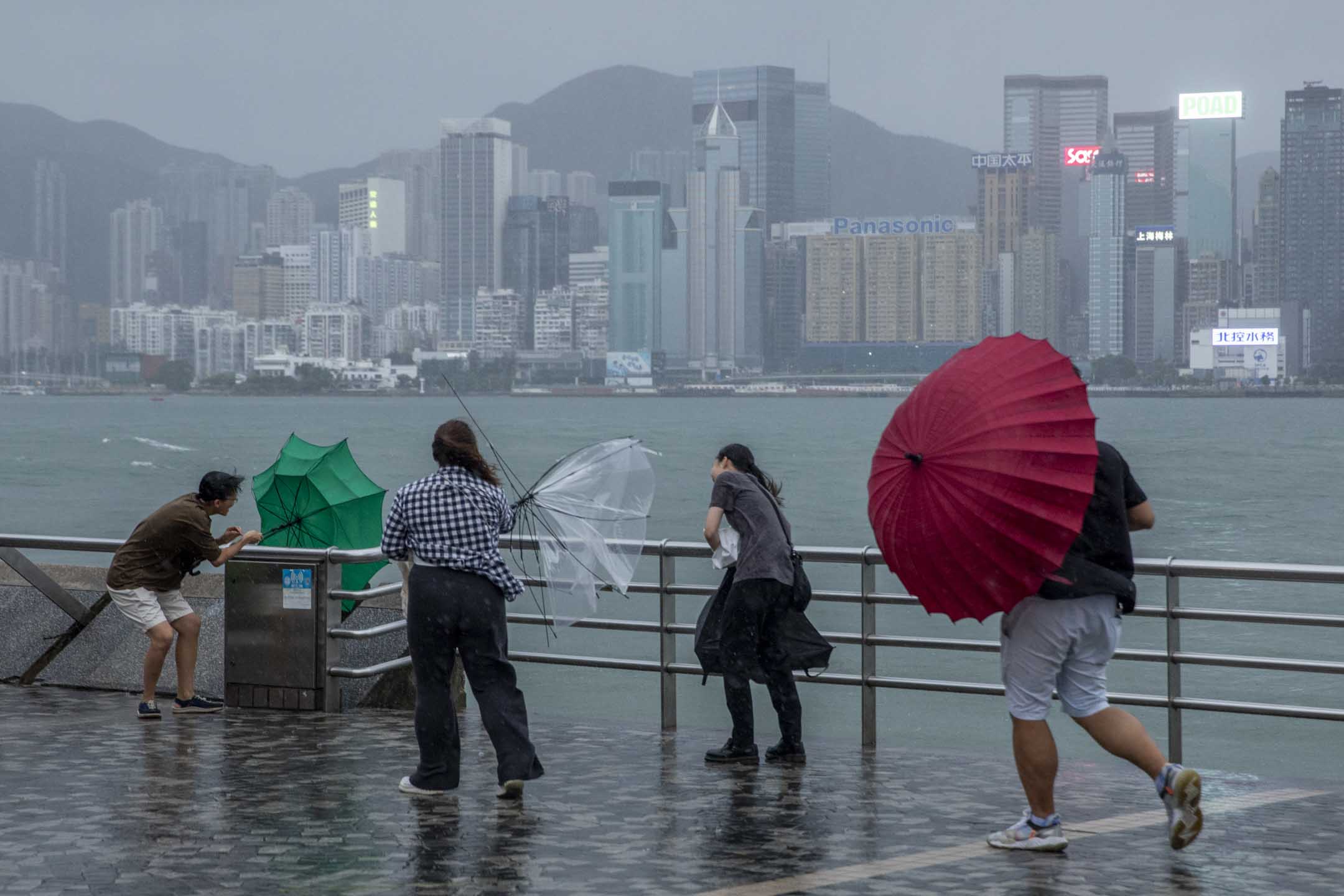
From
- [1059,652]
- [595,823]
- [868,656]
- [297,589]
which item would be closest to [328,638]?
[297,589]

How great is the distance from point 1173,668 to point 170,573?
5180mm

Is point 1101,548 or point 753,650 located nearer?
point 1101,548

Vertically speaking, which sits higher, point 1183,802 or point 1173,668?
point 1173,668

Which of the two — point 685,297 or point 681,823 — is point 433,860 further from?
point 685,297

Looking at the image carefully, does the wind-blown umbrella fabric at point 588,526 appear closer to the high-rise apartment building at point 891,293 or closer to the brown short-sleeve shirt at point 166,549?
the brown short-sleeve shirt at point 166,549

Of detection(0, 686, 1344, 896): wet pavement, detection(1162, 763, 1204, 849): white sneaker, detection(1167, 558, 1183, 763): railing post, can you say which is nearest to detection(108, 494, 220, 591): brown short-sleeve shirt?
detection(0, 686, 1344, 896): wet pavement

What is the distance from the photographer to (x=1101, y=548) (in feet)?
18.3

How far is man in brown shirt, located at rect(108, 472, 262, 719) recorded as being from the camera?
343 inches

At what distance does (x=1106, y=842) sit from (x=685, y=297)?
18734cm

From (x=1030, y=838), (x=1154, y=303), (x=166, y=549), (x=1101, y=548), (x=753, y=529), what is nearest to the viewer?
(x=1101, y=548)

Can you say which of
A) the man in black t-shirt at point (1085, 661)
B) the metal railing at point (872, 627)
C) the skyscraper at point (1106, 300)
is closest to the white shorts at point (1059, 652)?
the man in black t-shirt at point (1085, 661)

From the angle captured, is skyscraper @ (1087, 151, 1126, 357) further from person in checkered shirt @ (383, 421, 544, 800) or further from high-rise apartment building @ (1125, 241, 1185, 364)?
person in checkered shirt @ (383, 421, 544, 800)

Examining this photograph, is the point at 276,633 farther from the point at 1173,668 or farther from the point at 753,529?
the point at 1173,668

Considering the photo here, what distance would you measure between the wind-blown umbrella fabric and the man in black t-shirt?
2394mm
